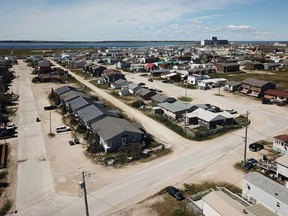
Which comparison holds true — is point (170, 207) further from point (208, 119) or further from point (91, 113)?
point (91, 113)

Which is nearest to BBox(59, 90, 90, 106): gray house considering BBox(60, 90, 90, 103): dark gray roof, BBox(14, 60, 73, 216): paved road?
BBox(60, 90, 90, 103): dark gray roof

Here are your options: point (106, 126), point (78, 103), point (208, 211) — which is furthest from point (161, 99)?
point (208, 211)

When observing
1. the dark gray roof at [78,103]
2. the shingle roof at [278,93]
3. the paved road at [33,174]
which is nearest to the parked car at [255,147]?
the paved road at [33,174]

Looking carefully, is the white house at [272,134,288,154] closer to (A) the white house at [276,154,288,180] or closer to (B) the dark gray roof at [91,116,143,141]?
(A) the white house at [276,154,288,180]

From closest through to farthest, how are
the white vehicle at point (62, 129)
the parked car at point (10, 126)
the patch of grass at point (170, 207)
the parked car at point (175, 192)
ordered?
the patch of grass at point (170, 207)
the parked car at point (175, 192)
the white vehicle at point (62, 129)
the parked car at point (10, 126)

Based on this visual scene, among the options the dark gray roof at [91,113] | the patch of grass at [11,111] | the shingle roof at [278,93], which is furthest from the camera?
the shingle roof at [278,93]

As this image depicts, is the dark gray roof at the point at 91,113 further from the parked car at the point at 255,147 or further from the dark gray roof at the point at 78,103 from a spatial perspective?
the parked car at the point at 255,147

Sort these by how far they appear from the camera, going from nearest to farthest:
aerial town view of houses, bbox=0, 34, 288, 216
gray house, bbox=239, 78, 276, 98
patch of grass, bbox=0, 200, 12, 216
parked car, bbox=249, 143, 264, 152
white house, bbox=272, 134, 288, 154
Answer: patch of grass, bbox=0, 200, 12, 216
aerial town view of houses, bbox=0, 34, 288, 216
white house, bbox=272, 134, 288, 154
parked car, bbox=249, 143, 264, 152
gray house, bbox=239, 78, 276, 98

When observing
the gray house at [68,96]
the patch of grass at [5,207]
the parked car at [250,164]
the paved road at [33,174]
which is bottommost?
the patch of grass at [5,207]

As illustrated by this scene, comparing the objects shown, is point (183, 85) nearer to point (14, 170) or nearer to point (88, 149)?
point (88, 149)
